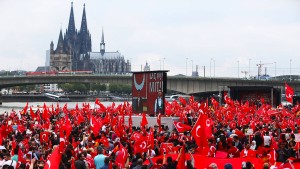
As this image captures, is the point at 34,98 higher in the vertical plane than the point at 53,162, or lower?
lower

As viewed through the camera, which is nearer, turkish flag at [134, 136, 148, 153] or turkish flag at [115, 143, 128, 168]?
turkish flag at [115, 143, 128, 168]

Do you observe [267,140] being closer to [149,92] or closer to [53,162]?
[53,162]

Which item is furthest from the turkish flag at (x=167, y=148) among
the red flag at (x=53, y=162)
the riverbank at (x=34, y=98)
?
the riverbank at (x=34, y=98)

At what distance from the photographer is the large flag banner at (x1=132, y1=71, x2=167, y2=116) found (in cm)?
3628

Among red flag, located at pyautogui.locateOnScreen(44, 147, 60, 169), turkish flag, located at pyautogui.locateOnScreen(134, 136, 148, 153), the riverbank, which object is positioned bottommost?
the riverbank

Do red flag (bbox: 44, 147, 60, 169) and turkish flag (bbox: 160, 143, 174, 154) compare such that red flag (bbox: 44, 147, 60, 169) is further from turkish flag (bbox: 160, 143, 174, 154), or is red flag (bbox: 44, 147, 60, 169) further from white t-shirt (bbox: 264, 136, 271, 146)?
white t-shirt (bbox: 264, 136, 271, 146)

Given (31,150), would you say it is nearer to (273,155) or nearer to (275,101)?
(273,155)

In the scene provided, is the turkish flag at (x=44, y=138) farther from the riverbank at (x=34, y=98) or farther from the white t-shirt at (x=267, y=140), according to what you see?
the riverbank at (x=34, y=98)

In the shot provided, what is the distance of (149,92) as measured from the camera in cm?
3759

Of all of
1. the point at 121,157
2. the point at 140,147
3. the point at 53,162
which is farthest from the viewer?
the point at 140,147

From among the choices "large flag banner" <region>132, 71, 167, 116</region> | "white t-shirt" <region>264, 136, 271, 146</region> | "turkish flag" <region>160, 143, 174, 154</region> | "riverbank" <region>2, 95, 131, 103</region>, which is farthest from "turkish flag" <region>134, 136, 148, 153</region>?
"riverbank" <region>2, 95, 131, 103</region>

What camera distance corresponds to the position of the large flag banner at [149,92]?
36281mm

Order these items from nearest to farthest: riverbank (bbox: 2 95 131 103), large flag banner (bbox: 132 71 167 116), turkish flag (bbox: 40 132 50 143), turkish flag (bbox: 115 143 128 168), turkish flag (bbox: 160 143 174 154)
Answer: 1. turkish flag (bbox: 115 143 128 168)
2. turkish flag (bbox: 160 143 174 154)
3. turkish flag (bbox: 40 132 50 143)
4. large flag banner (bbox: 132 71 167 116)
5. riverbank (bbox: 2 95 131 103)

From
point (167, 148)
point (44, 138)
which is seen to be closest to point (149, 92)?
point (44, 138)
